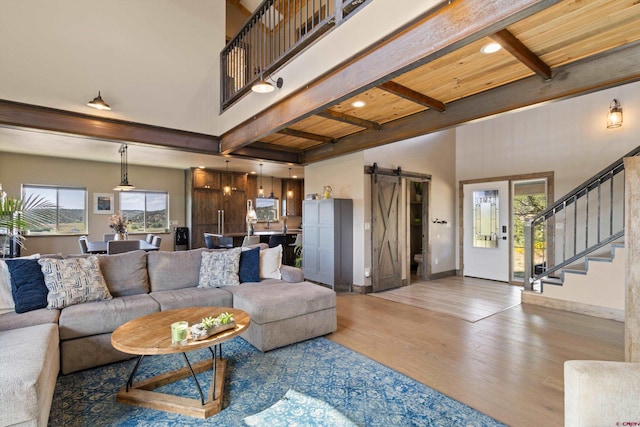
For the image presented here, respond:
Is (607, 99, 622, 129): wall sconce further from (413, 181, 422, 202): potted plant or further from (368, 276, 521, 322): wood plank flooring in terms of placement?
(413, 181, 422, 202): potted plant

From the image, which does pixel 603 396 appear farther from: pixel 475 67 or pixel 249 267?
pixel 249 267

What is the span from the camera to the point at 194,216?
8.01 meters

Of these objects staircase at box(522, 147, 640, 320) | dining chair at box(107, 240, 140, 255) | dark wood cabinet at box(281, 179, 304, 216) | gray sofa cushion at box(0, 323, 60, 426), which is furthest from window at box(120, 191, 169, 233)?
staircase at box(522, 147, 640, 320)

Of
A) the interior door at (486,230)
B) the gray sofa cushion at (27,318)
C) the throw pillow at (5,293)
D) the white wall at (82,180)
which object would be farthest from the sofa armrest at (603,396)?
the white wall at (82,180)

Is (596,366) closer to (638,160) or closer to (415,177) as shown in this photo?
(638,160)

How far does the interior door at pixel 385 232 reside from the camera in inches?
209

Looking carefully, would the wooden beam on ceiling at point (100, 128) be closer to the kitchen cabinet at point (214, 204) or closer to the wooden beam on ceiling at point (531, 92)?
the wooden beam on ceiling at point (531, 92)

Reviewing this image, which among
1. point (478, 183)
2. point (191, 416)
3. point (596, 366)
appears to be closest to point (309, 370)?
point (191, 416)

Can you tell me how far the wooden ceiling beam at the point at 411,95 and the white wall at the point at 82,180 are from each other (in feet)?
23.2

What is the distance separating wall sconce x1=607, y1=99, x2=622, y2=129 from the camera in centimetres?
463

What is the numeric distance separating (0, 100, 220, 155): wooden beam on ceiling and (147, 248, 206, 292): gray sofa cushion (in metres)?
1.95

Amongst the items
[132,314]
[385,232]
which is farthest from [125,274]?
[385,232]

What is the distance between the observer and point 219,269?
3660mm

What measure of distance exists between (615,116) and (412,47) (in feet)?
15.2
